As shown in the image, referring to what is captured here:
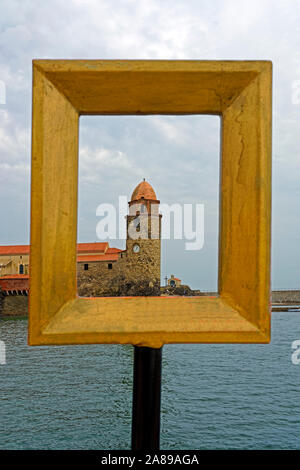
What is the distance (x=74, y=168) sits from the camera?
1088 mm

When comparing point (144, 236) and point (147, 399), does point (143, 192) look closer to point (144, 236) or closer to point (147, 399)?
point (144, 236)

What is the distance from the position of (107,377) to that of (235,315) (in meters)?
11.6

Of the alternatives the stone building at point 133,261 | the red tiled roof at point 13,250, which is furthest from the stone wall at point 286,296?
the red tiled roof at point 13,250

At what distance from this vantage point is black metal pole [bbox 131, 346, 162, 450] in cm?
115

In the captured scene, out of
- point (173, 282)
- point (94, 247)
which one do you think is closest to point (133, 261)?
point (94, 247)

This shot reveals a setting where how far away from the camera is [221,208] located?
1.08m

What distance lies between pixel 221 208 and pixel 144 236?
2420 centimetres

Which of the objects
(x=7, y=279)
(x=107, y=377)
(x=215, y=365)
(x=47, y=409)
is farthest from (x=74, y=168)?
(x=7, y=279)

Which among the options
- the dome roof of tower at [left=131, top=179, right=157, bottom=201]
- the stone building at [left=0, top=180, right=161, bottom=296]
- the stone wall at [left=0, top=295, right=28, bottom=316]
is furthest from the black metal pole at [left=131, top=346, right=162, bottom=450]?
the stone wall at [left=0, top=295, right=28, bottom=316]

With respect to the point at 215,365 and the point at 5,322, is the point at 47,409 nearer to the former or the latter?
the point at 215,365

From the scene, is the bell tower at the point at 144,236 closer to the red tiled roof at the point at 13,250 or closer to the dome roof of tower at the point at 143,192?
the dome roof of tower at the point at 143,192

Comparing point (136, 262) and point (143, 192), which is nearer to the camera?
point (143, 192)

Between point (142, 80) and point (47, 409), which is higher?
point (142, 80)

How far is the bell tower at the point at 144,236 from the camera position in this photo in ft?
80.1
